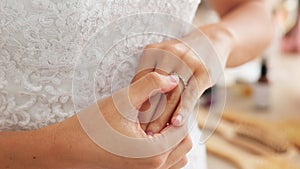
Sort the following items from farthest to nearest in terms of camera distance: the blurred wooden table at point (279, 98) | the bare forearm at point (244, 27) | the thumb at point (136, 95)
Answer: the blurred wooden table at point (279, 98) < the bare forearm at point (244, 27) < the thumb at point (136, 95)

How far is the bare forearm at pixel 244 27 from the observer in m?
0.74

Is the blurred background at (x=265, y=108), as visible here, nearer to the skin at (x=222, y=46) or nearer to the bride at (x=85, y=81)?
the skin at (x=222, y=46)

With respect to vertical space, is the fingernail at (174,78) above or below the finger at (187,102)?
above

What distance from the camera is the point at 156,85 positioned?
53 centimetres

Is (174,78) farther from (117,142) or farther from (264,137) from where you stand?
(264,137)

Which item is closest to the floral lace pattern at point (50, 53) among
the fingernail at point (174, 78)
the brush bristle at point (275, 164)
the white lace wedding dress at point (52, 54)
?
the white lace wedding dress at point (52, 54)

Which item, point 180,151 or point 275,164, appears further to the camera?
point 275,164

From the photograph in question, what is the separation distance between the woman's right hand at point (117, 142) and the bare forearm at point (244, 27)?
8.1 inches

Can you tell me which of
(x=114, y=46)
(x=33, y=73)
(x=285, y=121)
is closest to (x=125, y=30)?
(x=114, y=46)

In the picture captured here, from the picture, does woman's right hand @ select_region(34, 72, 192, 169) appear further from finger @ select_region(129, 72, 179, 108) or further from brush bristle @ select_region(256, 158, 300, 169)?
brush bristle @ select_region(256, 158, 300, 169)

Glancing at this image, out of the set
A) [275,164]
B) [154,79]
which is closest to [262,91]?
[275,164]

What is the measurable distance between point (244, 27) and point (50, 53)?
0.31 m

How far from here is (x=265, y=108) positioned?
62.5 inches

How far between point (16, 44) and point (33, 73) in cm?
5
